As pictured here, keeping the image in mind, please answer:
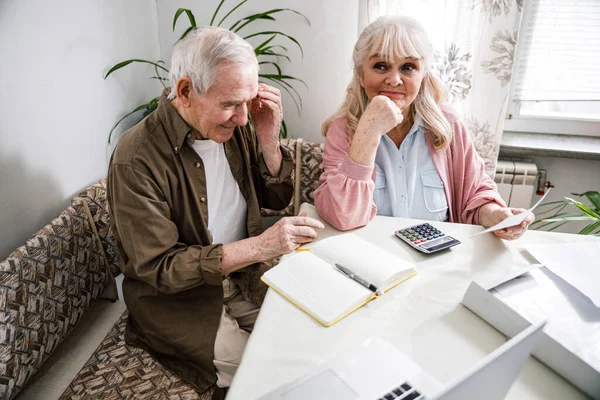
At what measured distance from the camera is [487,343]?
799mm

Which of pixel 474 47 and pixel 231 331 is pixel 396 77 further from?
pixel 231 331

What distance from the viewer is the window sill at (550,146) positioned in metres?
1.96

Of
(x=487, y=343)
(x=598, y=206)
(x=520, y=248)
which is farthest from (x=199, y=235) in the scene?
(x=598, y=206)

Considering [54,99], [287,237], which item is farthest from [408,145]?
[54,99]

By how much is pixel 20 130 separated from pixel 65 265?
480 mm

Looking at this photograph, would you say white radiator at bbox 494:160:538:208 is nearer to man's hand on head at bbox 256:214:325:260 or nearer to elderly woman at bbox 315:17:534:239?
elderly woman at bbox 315:17:534:239

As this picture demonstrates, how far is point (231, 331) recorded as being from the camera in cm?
125

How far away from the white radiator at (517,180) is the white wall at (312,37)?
3.06 feet

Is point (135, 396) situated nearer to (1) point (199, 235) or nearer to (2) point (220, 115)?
(1) point (199, 235)

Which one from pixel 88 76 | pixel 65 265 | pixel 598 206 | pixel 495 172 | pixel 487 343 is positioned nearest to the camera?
pixel 487 343

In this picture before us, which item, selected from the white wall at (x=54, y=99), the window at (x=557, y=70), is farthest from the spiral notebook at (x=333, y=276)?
the window at (x=557, y=70)

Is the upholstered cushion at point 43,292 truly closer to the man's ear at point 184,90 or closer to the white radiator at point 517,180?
the man's ear at point 184,90

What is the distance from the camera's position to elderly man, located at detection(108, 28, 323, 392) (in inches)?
42.0

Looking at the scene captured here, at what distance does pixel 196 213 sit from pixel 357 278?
1.82 ft
